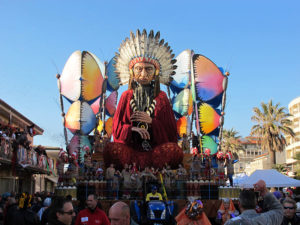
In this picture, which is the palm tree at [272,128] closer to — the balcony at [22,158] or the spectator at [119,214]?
the balcony at [22,158]

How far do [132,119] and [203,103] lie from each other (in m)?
8.58

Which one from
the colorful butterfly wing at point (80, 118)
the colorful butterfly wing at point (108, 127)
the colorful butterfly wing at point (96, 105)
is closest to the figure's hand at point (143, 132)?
the colorful butterfly wing at point (80, 118)

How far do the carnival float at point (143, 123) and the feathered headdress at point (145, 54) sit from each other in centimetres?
5

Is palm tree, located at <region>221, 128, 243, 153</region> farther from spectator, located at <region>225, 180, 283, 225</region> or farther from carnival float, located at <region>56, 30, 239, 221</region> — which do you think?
spectator, located at <region>225, 180, 283, 225</region>

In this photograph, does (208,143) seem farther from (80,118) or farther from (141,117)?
(141,117)

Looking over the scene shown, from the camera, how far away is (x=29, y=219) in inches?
267

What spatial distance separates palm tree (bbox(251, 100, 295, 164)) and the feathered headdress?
25.3 meters

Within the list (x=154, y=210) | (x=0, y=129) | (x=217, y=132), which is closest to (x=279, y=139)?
(x=217, y=132)

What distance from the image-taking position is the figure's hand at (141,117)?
→ 54.6ft

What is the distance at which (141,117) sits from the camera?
16672 mm

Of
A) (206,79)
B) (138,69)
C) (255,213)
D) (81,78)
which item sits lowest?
(255,213)

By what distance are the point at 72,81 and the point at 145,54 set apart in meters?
6.54

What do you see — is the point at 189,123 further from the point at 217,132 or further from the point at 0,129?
the point at 0,129

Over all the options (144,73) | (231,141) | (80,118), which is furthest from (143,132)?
(231,141)
